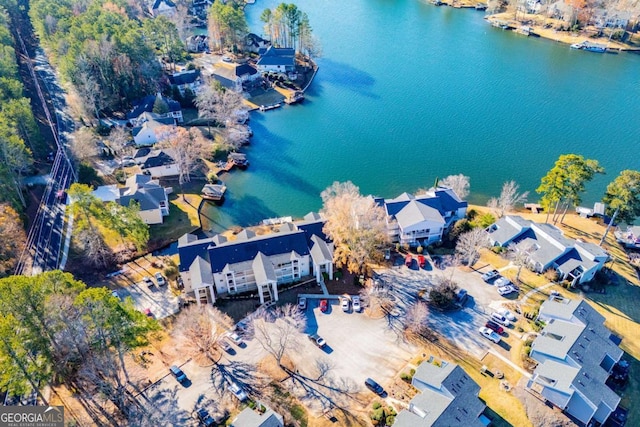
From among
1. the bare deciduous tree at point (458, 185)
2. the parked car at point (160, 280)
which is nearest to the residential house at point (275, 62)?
the bare deciduous tree at point (458, 185)

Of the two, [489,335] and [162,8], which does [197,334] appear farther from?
[162,8]

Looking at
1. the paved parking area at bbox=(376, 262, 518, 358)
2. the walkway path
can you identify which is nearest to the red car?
the paved parking area at bbox=(376, 262, 518, 358)

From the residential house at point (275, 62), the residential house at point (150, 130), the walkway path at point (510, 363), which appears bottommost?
the walkway path at point (510, 363)

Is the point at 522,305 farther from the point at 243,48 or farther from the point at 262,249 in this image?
the point at 243,48

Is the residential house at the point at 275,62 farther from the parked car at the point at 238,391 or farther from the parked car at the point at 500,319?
the parked car at the point at 238,391

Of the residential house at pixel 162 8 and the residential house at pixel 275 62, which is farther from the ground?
the residential house at pixel 162 8

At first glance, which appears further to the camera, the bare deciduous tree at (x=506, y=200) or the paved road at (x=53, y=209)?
the bare deciduous tree at (x=506, y=200)

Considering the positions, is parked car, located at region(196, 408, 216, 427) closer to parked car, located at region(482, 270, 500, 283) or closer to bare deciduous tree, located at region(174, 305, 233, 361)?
bare deciduous tree, located at region(174, 305, 233, 361)
